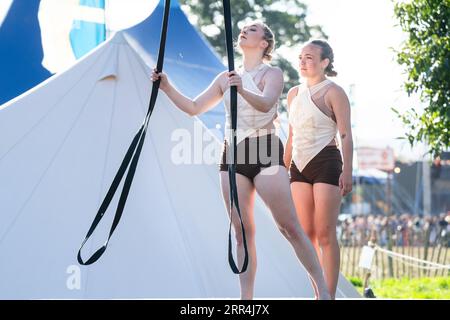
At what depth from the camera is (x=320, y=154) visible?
178 inches

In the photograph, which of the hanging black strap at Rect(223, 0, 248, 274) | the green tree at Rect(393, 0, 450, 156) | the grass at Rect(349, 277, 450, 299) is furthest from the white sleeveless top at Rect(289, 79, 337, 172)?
the grass at Rect(349, 277, 450, 299)

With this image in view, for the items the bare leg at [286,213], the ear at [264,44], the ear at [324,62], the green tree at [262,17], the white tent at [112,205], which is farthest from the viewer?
the green tree at [262,17]

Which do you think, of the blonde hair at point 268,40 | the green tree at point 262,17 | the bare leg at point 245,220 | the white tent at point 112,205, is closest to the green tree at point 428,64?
the white tent at point 112,205

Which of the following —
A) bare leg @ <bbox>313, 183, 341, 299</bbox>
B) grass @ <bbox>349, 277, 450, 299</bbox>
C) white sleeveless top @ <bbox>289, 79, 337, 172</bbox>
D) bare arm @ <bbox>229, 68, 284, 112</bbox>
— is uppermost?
bare arm @ <bbox>229, 68, 284, 112</bbox>

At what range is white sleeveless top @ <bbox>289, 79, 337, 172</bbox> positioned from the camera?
4.55 metres

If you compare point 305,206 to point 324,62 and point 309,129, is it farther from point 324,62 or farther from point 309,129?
point 324,62

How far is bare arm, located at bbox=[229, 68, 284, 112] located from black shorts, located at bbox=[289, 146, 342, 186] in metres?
0.44

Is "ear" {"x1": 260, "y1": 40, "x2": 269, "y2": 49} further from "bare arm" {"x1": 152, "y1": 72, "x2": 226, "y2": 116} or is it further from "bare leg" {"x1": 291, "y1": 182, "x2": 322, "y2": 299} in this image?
"bare leg" {"x1": 291, "y1": 182, "x2": 322, "y2": 299}

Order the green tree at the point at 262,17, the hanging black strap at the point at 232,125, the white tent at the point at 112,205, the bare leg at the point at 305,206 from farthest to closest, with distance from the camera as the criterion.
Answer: the green tree at the point at 262,17
the white tent at the point at 112,205
the bare leg at the point at 305,206
the hanging black strap at the point at 232,125

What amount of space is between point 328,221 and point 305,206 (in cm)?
15

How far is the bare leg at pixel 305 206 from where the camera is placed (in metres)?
4.52

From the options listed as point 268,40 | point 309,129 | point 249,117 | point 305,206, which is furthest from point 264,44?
point 305,206

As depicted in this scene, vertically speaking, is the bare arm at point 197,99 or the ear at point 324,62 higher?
the ear at point 324,62

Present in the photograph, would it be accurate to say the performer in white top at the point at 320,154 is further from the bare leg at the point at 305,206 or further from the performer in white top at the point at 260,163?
the performer in white top at the point at 260,163
